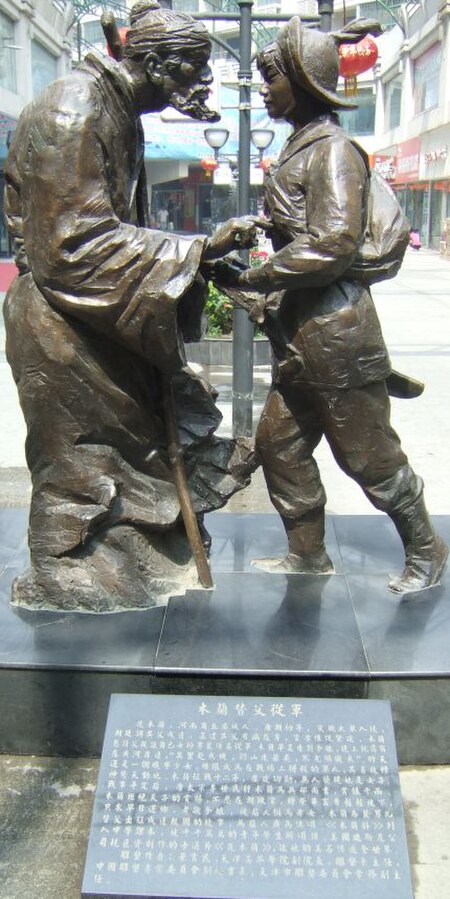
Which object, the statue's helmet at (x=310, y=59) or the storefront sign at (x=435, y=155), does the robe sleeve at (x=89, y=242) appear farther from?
the storefront sign at (x=435, y=155)

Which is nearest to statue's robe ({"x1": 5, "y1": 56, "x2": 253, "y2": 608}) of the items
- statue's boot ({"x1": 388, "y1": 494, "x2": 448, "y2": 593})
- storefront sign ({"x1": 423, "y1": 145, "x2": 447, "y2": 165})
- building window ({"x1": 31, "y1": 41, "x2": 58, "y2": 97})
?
statue's boot ({"x1": 388, "y1": 494, "x2": 448, "y2": 593})

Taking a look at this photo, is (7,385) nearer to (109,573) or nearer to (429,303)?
(109,573)

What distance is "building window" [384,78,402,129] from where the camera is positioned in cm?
3966

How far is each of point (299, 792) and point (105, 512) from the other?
128cm

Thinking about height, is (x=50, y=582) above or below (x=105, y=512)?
below

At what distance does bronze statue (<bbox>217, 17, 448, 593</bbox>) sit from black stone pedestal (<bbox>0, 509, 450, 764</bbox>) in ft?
1.16

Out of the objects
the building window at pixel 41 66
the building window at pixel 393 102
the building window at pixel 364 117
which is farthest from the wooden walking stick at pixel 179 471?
the building window at pixel 364 117

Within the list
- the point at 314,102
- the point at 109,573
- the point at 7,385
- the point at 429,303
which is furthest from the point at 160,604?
the point at 429,303

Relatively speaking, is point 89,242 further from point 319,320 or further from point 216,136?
point 216,136

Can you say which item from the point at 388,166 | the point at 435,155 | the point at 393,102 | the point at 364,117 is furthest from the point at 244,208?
the point at 364,117

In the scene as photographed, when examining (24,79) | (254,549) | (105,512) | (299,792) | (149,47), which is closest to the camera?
(299,792)

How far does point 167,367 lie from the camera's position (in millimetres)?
3064

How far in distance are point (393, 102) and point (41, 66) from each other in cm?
1868

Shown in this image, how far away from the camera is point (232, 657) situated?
2.85m
